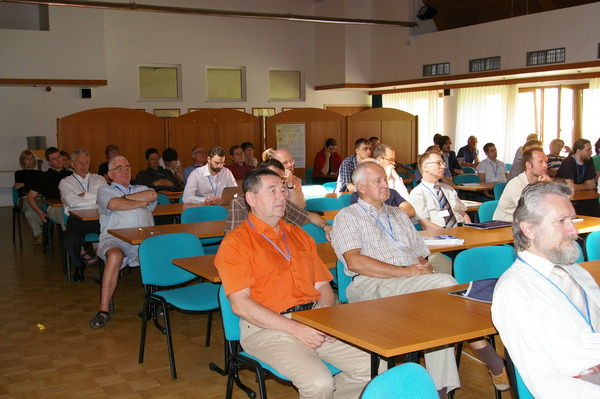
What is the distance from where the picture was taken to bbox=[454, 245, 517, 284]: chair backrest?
3713 mm

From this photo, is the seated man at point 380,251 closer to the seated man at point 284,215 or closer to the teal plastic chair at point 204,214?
the seated man at point 284,215

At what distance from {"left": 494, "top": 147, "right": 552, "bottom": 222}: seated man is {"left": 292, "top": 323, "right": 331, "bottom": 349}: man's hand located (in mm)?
3425

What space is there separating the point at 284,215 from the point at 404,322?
80.7 inches

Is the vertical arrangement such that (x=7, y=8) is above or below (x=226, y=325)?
above

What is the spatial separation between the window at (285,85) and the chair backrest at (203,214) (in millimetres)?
10601

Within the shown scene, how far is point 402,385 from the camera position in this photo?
5.89 ft

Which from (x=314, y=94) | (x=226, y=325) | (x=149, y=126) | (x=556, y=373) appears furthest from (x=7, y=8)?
(x=556, y=373)

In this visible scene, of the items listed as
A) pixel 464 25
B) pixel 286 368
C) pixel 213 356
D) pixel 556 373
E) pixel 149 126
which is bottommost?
pixel 213 356

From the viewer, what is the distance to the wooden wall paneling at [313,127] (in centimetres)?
1337

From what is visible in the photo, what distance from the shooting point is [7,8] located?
14.0 m

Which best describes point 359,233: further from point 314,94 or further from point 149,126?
point 314,94

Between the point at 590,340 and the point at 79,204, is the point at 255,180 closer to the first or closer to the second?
the point at 590,340

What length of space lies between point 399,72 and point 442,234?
10585 millimetres

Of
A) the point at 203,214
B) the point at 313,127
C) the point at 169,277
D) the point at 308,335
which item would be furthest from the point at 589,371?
the point at 313,127
